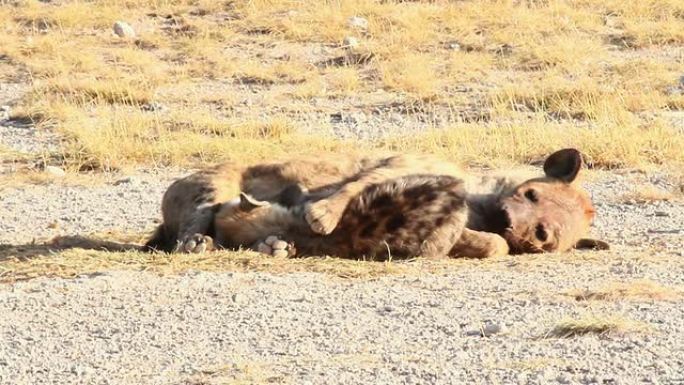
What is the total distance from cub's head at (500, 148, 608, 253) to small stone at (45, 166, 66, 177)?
4732mm

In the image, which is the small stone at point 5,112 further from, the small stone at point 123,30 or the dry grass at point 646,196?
the dry grass at point 646,196

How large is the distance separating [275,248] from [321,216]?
1.18ft

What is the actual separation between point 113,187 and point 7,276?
405 centimetres

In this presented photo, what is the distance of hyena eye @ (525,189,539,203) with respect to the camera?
877 centimetres

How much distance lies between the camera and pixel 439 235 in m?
8.42

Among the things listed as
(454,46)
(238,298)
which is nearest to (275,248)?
(238,298)

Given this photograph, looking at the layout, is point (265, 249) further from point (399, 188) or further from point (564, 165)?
point (564, 165)

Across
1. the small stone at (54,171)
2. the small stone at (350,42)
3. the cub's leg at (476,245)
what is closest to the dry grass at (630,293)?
the cub's leg at (476,245)

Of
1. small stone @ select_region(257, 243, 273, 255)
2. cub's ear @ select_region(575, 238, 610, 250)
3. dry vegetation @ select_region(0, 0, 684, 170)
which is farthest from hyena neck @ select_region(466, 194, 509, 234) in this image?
dry vegetation @ select_region(0, 0, 684, 170)

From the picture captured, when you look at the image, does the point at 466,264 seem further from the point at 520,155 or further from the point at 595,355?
the point at 520,155

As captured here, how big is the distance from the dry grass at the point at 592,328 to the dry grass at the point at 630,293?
73cm

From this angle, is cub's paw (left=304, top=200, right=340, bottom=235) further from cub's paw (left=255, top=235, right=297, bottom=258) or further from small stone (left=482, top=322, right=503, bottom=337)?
small stone (left=482, top=322, right=503, bottom=337)

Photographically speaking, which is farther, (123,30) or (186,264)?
(123,30)

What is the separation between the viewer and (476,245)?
855 cm
